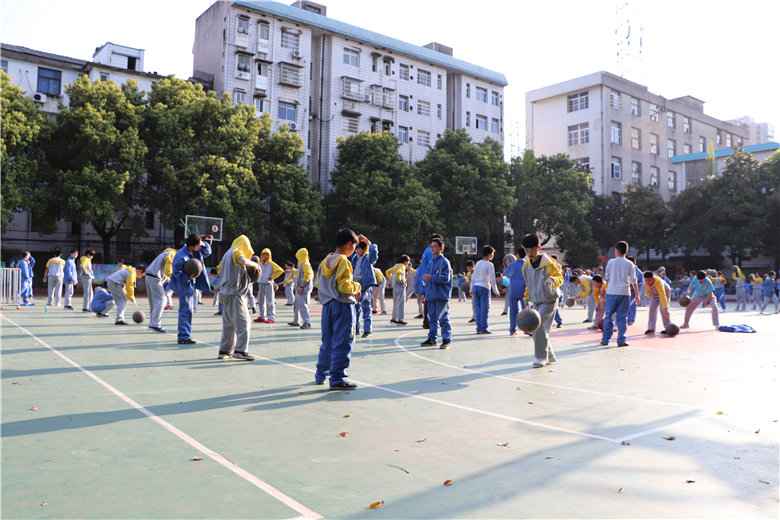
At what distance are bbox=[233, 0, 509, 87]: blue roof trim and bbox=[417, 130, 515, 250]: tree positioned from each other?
32.2ft

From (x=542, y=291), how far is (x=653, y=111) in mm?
56171

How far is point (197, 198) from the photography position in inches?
1155

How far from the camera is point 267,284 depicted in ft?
51.1

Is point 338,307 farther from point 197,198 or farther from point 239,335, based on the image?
point 197,198

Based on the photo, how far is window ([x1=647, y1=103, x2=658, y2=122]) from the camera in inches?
2281

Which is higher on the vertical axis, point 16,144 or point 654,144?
point 654,144

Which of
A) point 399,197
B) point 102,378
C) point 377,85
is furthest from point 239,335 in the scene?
point 377,85

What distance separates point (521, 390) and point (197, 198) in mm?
25020

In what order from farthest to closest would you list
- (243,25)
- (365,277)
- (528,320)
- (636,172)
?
1. (636,172)
2. (243,25)
3. (365,277)
4. (528,320)

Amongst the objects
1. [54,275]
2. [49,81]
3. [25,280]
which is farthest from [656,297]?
[49,81]

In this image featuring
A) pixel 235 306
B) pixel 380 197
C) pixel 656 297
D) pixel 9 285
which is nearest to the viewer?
pixel 235 306

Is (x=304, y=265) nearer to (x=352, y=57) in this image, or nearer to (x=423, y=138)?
(x=352, y=57)

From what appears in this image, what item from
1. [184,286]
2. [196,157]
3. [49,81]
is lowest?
[184,286]

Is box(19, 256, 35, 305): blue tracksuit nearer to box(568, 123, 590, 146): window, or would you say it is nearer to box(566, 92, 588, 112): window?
box(568, 123, 590, 146): window
